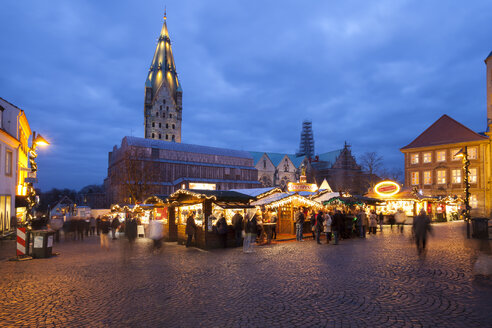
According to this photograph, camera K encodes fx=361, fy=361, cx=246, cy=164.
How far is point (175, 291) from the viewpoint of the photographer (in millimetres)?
8398

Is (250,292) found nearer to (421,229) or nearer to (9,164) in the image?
(421,229)

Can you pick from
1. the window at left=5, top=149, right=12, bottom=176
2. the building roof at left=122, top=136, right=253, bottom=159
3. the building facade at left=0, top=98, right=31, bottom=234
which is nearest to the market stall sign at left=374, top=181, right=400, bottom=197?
the building facade at left=0, top=98, right=31, bottom=234

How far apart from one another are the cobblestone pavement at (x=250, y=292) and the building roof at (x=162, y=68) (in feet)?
337

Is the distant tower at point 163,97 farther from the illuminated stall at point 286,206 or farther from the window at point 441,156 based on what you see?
the illuminated stall at point 286,206

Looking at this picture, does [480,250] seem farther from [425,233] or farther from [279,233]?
[279,233]

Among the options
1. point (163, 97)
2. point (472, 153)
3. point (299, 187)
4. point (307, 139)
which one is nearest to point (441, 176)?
point (472, 153)

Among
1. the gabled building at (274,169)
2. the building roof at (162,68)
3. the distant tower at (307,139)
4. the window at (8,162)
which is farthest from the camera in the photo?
the distant tower at (307,139)

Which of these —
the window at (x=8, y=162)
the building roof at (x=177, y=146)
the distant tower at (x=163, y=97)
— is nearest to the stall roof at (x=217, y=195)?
the window at (x=8, y=162)

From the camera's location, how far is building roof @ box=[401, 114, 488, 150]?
4597 cm

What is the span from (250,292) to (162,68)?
365 feet

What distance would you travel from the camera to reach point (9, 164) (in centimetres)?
2372

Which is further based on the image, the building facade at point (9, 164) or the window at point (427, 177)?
the window at point (427, 177)

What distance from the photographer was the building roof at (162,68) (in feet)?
361

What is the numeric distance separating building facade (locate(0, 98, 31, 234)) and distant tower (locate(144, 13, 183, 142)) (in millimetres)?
80567
